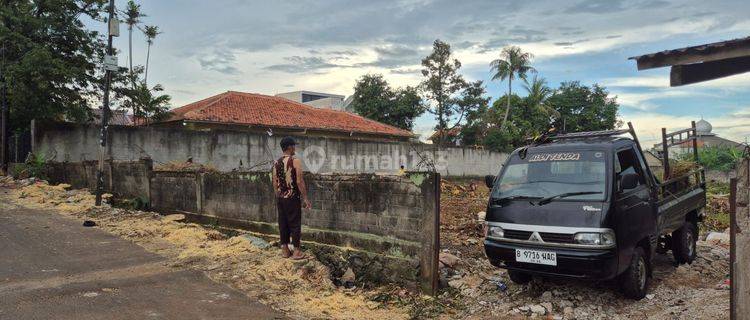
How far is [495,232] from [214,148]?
16.8 metres

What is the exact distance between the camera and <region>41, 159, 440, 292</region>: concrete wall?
19.6ft

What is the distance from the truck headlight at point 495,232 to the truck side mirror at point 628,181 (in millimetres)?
1408

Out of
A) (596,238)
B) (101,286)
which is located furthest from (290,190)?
(596,238)

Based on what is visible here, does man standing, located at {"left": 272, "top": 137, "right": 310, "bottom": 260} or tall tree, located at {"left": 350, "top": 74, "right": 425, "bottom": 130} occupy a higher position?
tall tree, located at {"left": 350, "top": 74, "right": 425, "bottom": 130}

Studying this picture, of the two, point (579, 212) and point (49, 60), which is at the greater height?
point (49, 60)

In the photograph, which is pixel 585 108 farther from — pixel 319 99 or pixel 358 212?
pixel 358 212

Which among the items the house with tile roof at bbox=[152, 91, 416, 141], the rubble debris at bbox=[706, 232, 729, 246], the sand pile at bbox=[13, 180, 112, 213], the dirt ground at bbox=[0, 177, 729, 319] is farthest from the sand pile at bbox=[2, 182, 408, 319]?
the house with tile roof at bbox=[152, 91, 416, 141]

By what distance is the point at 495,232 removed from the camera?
226 inches

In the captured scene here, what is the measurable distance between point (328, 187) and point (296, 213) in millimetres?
685

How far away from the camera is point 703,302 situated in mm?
5359

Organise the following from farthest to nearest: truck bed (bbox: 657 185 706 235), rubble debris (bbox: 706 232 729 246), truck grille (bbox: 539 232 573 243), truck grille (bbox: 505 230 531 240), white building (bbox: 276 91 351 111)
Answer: white building (bbox: 276 91 351 111) → rubble debris (bbox: 706 232 729 246) → truck bed (bbox: 657 185 706 235) → truck grille (bbox: 505 230 531 240) → truck grille (bbox: 539 232 573 243)

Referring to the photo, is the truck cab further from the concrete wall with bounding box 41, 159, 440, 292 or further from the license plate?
the concrete wall with bounding box 41, 159, 440, 292

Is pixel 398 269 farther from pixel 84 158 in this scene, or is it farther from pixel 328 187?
pixel 84 158

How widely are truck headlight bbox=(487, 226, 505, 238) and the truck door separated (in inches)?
47.0
